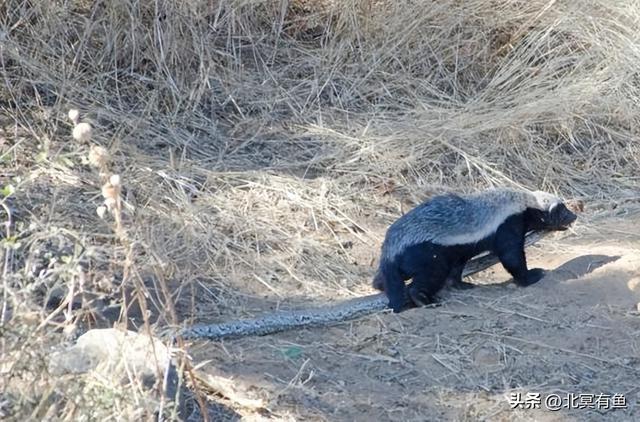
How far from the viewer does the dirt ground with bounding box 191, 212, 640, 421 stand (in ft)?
15.5

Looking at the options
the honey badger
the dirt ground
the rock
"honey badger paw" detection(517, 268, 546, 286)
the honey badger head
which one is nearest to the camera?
the rock

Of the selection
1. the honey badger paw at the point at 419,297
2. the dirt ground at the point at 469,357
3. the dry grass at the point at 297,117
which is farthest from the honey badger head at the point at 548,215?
the dry grass at the point at 297,117

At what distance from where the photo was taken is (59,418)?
335 centimetres

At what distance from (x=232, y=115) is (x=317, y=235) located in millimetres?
1924

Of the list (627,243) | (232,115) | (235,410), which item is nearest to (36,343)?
(235,410)

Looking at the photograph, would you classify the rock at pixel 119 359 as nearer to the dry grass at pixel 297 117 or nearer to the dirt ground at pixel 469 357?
the dirt ground at pixel 469 357

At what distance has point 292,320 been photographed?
5.51m

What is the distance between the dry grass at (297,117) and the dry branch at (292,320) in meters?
0.33

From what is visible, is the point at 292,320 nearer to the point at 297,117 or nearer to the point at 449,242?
the point at 449,242

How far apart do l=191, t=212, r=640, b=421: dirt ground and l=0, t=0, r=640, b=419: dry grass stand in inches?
27.2

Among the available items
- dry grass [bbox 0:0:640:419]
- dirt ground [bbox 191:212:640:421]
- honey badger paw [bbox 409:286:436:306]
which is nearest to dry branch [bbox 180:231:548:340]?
dirt ground [bbox 191:212:640:421]

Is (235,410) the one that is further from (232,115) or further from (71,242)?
(232,115)

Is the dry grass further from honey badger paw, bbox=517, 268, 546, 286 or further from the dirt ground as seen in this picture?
honey badger paw, bbox=517, 268, 546, 286

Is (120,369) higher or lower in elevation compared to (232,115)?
higher
